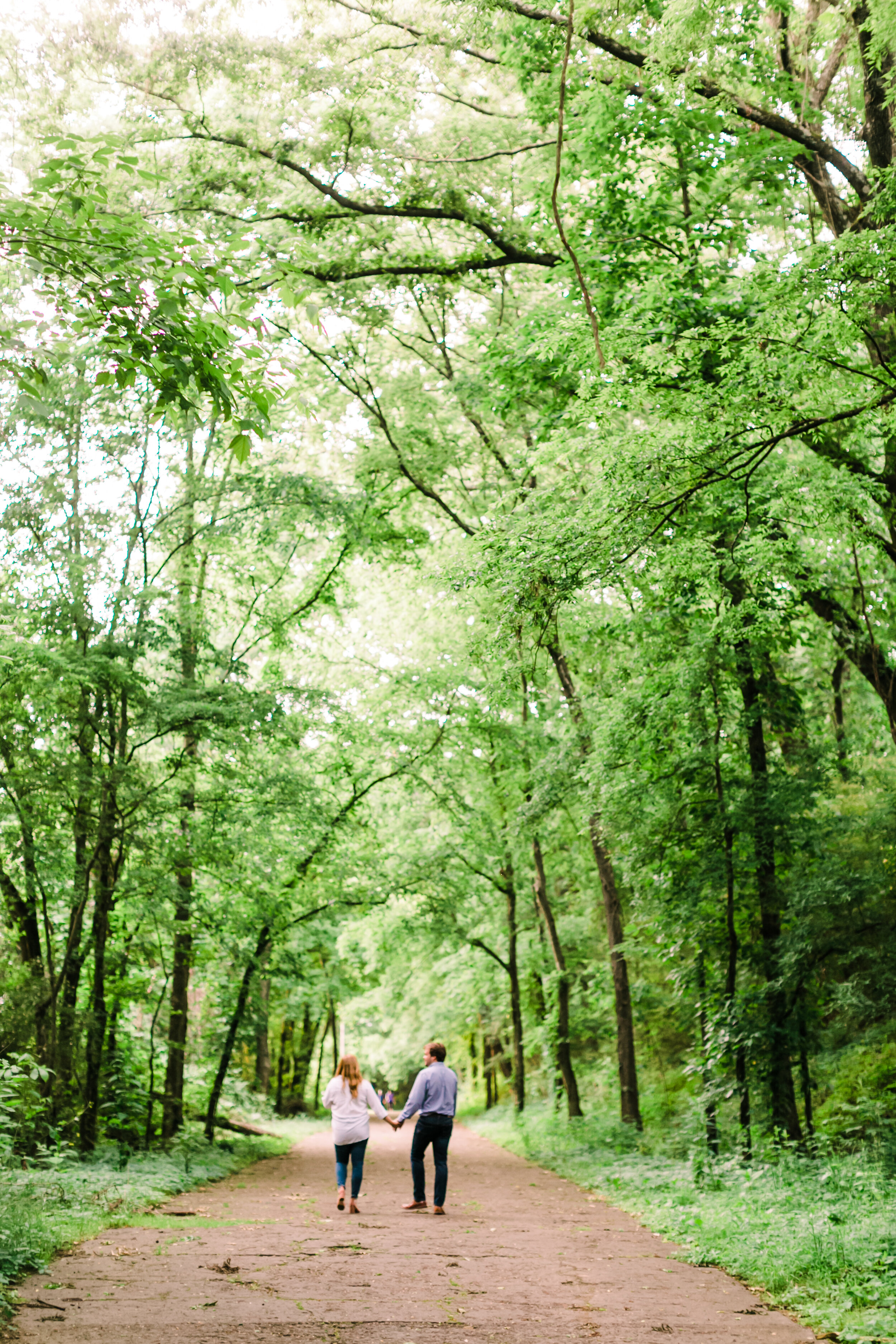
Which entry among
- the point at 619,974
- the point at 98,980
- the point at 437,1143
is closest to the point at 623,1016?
the point at 619,974

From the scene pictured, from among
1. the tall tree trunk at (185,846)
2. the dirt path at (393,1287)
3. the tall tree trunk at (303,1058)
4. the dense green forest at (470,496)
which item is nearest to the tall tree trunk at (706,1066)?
the dense green forest at (470,496)

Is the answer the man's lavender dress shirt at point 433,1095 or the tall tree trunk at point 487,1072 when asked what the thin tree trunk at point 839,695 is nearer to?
the man's lavender dress shirt at point 433,1095

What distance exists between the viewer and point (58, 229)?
444cm

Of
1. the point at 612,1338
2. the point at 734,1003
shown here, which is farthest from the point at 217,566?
the point at 612,1338

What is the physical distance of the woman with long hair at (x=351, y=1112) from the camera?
379 inches

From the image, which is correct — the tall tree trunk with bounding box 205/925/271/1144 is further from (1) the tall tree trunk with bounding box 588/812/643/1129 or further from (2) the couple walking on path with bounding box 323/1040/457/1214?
(2) the couple walking on path with bounding box 323/1040/457/1214

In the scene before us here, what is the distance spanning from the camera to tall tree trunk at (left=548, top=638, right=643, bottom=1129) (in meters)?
16.2

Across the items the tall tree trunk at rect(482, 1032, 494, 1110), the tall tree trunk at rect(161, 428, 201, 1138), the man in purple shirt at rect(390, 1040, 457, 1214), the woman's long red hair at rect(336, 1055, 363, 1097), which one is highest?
the tall tree trunk at rect(161, 428, 201, 1138)

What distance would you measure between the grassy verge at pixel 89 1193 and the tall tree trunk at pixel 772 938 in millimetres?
6452

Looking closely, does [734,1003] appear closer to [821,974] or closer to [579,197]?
[821,974]

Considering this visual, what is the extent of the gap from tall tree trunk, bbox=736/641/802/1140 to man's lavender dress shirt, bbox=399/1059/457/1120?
3805 mm

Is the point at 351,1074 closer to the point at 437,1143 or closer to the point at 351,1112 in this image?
the point at 351,1112

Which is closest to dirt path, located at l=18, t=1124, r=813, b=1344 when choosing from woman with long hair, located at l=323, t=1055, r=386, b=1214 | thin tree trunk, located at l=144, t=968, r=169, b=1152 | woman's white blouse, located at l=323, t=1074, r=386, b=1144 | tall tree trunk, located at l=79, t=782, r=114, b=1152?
woman with long hair, located at l=323, t=1055, r=386, b=1214

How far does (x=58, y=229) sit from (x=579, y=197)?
8366 mm
